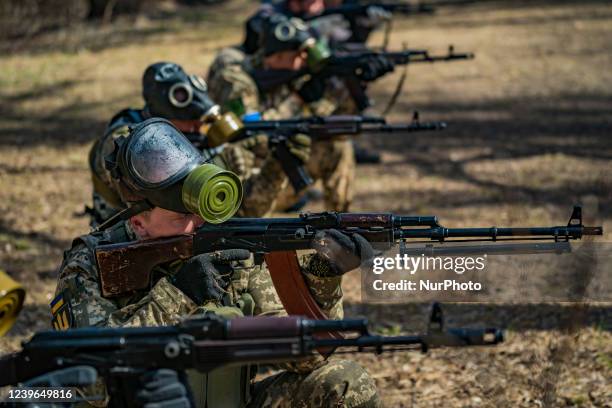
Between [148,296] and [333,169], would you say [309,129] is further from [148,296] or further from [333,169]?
[148,296]

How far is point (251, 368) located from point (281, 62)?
4.64m

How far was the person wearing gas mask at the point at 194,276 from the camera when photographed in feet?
13.5

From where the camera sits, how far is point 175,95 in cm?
645

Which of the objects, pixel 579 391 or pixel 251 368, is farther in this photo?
pixel 579 391

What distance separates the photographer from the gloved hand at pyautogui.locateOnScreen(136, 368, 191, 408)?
327cm

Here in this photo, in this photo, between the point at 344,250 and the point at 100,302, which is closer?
the point at 344,250

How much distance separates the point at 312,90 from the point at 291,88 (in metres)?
0.23

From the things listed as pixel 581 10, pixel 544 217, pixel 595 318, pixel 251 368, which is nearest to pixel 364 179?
pixel 544 217

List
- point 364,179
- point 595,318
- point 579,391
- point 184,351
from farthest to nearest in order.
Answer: point 364,179 → point 595,318 → point 579,391 → point 184,351

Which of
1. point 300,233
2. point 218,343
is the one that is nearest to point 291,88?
point 300,233

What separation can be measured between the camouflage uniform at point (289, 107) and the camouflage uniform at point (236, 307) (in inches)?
148

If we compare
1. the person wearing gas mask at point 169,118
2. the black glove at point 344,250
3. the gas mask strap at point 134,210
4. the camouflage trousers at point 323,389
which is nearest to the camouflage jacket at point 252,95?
the person wearing gas mask at point 169,118

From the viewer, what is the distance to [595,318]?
6.90 m

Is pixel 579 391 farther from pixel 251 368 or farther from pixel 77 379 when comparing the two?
pixel 77 379
